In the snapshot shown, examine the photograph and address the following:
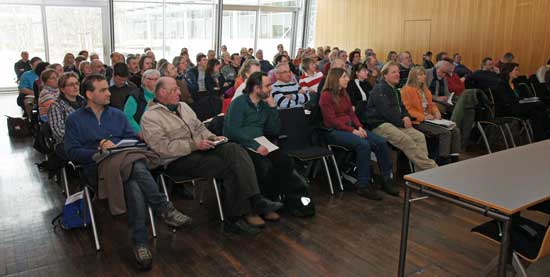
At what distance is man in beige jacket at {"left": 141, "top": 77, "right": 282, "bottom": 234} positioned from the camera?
3.89 meters

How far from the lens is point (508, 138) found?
284 inches

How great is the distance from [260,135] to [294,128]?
57 centimetres

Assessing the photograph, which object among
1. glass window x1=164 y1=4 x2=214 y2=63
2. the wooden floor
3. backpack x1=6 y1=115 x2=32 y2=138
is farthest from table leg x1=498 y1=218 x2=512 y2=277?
glass window x1=164 y1=4 x2=214 y2=63

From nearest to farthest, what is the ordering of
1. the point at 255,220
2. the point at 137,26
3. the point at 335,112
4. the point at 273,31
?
the point at 255,220 < the point at 335,112 < the point at 137,26 < the point at 273,31

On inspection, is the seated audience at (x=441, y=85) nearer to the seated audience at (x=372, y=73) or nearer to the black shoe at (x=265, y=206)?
the seated audience at (x=372, y=73)

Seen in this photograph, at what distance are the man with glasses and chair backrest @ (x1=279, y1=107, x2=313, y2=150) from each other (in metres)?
1.33

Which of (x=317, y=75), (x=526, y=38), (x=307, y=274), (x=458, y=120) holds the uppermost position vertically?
(x=526, y=38)

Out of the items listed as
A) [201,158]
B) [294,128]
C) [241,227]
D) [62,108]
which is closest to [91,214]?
[201,158]

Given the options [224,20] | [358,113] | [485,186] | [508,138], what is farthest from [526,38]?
[485,186]

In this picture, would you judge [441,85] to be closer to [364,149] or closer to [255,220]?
[364,149]

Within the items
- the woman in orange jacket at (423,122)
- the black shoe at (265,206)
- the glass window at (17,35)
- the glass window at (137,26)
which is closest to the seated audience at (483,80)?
the woman in orange jacket at (423,122)

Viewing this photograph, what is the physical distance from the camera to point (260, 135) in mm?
4445

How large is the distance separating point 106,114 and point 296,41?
13.4 m

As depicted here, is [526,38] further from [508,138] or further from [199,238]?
[199,238]
